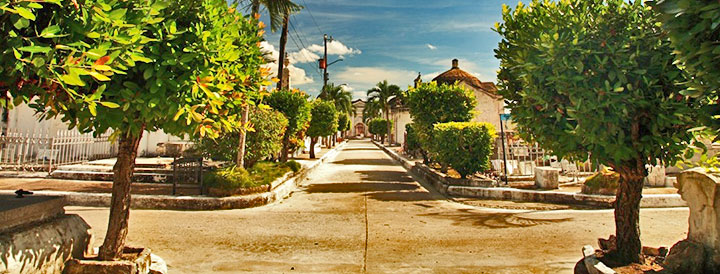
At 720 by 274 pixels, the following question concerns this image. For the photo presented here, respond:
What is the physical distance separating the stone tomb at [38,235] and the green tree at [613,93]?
503cm

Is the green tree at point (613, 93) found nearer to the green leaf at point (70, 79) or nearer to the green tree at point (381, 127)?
the green leaf at point (70, 79)

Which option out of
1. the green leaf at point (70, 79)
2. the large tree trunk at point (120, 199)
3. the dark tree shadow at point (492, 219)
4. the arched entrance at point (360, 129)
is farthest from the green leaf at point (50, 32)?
the arched entrance at point (360, 129)

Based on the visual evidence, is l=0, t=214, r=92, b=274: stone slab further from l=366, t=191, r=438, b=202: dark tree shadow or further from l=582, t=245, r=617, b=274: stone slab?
l=366, t=191, r=438, b=202: dark tree shadow

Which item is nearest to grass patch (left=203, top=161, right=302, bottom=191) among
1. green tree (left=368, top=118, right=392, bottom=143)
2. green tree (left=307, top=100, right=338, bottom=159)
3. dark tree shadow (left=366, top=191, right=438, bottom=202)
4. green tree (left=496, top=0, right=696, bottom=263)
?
dark tree shadow (left=366, top=191, right=438, bottom=202)

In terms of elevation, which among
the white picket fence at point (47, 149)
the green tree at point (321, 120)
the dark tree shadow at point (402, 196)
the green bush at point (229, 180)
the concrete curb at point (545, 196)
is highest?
the green tree at point (321, 120)

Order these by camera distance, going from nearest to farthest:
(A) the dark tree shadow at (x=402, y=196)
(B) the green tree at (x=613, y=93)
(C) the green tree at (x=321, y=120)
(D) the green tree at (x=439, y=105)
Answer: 1. (B) the green tree at (x=613, y=93)
2. (A) the dark tree shadow at (x=402, y=196)
3. (D) the green tree at (x=439, y=105)
4. (C) the green tree at (x=321, y=120)

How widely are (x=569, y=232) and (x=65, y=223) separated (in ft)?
23.6

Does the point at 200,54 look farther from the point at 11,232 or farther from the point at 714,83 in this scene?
the point at 714,83

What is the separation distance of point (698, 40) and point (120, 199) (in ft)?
16.6

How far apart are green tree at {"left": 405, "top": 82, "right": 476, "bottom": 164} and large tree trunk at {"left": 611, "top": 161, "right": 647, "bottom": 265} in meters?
10.5

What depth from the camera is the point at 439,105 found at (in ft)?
49.1

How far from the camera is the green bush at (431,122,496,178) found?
450 inches

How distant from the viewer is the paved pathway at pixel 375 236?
15.3 feet

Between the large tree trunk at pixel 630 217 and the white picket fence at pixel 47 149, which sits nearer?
the large tree trunk at pixel 630 217
